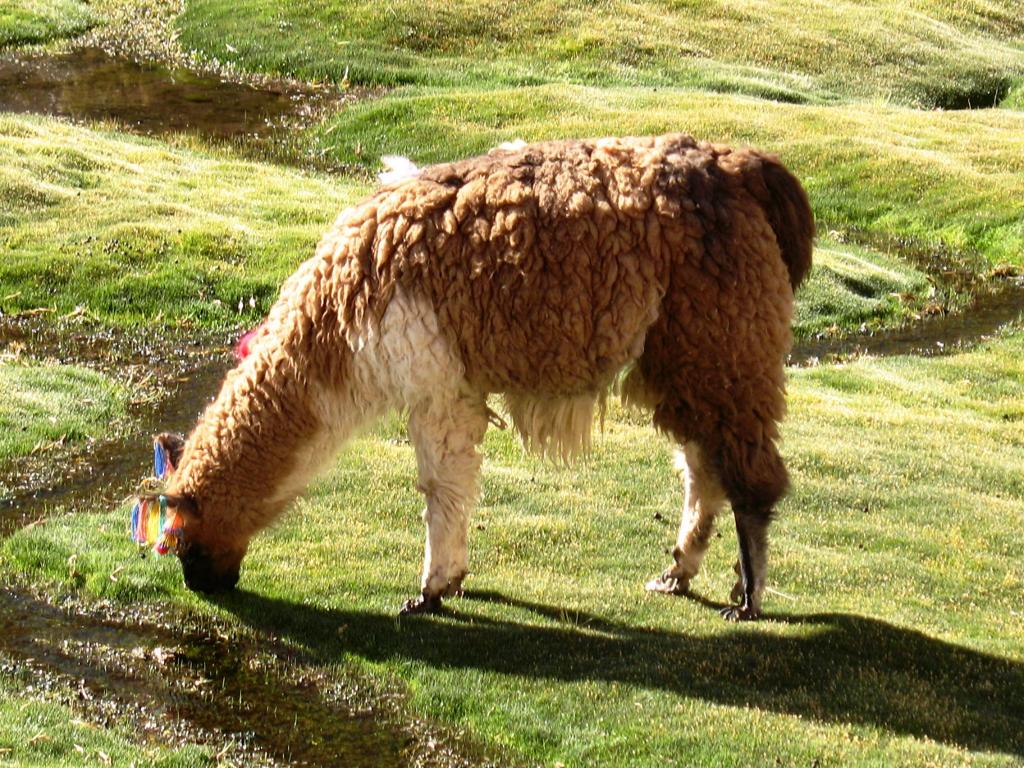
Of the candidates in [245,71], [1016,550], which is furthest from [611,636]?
[245,71]

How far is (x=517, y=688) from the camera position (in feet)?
29.6

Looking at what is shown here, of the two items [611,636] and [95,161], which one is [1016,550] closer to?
[611,636]

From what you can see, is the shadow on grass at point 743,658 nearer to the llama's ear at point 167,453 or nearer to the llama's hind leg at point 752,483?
the llama's hind leg at point 752,483

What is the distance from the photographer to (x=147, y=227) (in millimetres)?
19953

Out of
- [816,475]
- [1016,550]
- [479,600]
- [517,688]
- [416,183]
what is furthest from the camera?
[816,475]

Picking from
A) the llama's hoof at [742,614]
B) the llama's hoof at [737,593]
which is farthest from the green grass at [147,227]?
the llama's hoof at [742,614]

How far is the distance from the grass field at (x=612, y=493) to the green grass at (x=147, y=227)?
6 cm

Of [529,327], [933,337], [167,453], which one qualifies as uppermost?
[529,327]

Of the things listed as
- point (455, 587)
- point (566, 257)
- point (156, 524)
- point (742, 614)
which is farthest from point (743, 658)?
point (156, 524)

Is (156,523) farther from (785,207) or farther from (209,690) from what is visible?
(785,207)

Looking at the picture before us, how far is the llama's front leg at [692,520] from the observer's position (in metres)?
9.91

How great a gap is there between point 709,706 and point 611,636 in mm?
1227

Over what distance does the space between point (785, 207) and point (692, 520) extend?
2233 mm

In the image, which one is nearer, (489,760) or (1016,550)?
(489,760)
